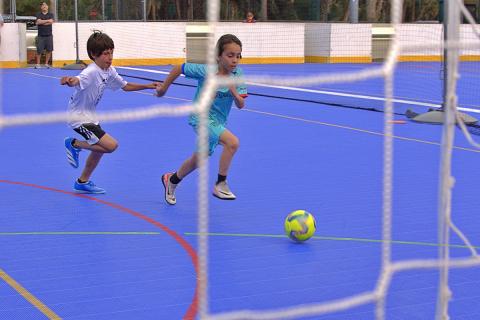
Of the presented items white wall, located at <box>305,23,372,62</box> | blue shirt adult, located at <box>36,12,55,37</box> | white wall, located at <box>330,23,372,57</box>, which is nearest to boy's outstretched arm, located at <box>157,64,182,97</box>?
blue shirt adult, located at <box>36,12,55,37</box>

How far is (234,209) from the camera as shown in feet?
19.5

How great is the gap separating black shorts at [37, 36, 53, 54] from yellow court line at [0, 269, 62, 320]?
1617 centimetres

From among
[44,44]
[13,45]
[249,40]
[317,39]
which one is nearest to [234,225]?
[44,44]

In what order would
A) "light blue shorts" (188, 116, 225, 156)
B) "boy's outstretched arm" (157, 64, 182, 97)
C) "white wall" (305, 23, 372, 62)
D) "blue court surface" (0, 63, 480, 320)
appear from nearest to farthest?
"blue court surface" (0, 63, 480, 320)
"boy's outstretched arm" (157, 64, 182, 97)
"light blue shorts" (188, 116, 225, 156)
"white wall" (305, 23, 372, 62)

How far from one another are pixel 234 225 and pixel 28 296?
1.82 meters

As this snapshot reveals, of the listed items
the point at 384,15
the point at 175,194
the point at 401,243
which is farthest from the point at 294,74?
the point at 401,243

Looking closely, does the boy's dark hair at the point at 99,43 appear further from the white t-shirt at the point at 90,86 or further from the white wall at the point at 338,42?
the white wall at the point at 338,42

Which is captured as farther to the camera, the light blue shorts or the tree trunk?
the tree trunk

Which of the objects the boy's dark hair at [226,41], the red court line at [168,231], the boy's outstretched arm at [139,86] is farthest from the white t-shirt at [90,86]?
the boy's dark hair at [226,41]

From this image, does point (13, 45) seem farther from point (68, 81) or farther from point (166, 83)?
point (68, 81)

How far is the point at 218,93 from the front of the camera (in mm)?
5848

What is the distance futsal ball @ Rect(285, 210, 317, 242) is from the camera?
4.98m

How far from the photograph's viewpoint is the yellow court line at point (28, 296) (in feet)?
12.2

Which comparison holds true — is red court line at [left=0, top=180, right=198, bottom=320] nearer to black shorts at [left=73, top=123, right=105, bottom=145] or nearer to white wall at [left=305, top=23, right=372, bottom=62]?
black shorts at [left=73, top=123, right=105, bottom=145]
